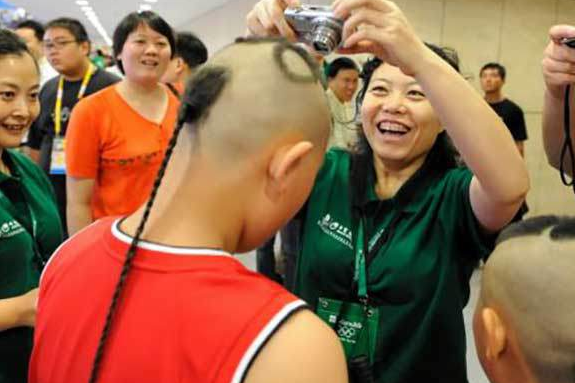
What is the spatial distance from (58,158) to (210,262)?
2351mm

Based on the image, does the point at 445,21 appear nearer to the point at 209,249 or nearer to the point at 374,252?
the point at 374,252

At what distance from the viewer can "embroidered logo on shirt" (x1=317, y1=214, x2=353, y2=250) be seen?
46.4 inches

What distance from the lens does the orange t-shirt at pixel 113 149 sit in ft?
6.72

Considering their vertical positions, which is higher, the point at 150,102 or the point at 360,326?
the point at 150,102

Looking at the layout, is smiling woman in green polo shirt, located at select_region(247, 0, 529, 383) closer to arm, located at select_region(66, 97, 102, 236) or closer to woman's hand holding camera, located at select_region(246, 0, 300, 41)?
woman's hand holding camera, located at select_region(246, 0, 300, 41)

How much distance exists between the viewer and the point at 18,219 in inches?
54.7

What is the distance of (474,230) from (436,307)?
17cm

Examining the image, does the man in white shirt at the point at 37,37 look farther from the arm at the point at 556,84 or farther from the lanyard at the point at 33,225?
the arm at the point at 556,84

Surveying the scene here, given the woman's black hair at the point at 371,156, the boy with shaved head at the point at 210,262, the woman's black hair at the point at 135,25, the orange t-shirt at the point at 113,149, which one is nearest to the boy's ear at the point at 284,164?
the boy with shaved head at the point at 210,262

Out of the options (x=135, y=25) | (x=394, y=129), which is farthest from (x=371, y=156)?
(x=135, y=25)

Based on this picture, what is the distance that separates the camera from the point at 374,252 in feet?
3.76

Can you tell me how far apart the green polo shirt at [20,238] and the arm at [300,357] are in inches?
36.4

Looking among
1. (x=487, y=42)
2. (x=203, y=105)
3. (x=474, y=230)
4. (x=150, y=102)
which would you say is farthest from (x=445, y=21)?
(x=203, y=105)

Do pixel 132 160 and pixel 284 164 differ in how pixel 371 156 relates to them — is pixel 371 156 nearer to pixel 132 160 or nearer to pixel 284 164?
pixel 284 164
